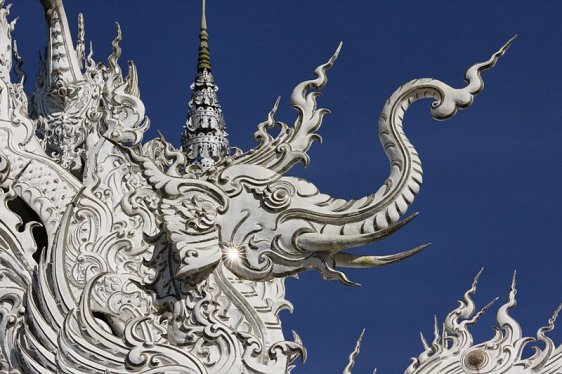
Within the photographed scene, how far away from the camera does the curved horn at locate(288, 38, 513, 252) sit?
10.3 meters

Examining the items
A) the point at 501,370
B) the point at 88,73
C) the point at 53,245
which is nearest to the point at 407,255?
the point at 53,245

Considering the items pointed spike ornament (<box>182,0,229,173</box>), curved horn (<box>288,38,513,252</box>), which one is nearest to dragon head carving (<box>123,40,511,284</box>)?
curved horn (<box>288,38,513,252</box>)

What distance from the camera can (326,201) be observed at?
1049 centimetres

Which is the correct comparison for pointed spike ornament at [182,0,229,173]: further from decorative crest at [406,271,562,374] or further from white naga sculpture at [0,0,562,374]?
white naga sculpture at [0,0,562,374]

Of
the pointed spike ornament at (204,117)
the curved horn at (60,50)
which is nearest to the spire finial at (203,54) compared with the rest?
the pointed spike ornament at (204,117)

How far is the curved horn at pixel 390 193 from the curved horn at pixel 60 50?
5891mm

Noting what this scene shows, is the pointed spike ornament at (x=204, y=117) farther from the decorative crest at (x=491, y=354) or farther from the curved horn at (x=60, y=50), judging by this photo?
the decorative crest at (x=491, y=354)

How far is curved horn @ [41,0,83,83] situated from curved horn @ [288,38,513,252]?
5891mm

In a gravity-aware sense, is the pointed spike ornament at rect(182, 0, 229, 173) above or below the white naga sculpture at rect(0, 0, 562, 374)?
above

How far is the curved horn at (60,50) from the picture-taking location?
51.6 feet

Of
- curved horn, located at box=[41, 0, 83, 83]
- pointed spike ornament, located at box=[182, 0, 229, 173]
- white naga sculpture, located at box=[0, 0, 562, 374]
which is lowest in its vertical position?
white naga sculpture, located at box=[0, 0, 562, 374]

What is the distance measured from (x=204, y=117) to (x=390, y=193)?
119ft

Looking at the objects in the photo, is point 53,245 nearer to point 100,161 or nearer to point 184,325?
point 184,325

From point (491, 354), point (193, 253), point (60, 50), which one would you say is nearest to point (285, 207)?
point (193, 253)
